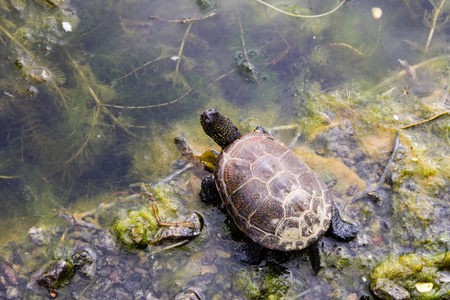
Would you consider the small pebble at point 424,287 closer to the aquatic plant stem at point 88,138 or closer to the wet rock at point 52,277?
the wet rock at point 52,277

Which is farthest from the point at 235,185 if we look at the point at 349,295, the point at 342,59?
the point at 342,59

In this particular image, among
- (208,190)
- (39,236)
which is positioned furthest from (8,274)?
(208,190)

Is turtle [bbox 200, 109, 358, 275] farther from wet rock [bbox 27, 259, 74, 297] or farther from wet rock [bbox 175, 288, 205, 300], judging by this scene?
wet rock [bbox 27, 259, 74, 297]

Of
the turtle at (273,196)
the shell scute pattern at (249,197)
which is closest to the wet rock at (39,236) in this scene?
the turtle at (273,196)

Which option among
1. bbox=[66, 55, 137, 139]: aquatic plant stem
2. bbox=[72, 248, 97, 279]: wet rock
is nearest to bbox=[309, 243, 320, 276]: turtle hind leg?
bbox=[72, 248, 97, 279]: wet rock

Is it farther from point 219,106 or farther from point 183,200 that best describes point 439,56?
point 183,200
